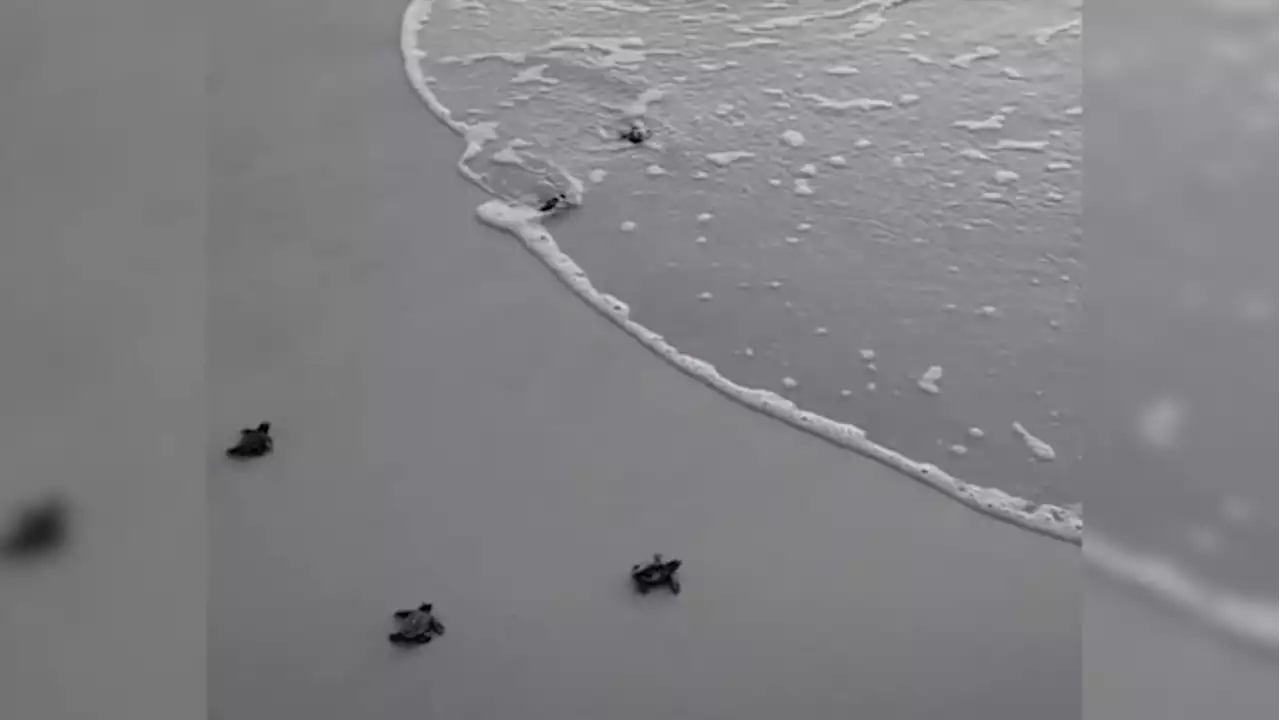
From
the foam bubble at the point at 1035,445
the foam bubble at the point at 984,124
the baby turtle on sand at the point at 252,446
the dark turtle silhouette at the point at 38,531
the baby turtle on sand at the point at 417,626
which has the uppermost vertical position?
the foam bubble at the point at 984,124

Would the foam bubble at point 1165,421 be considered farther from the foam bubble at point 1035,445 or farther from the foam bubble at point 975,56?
the foam bubble at point 975,56

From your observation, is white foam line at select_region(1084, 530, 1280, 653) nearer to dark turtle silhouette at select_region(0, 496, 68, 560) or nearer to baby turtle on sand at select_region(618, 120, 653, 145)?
dark turtle silhouette at select_region(0, 496, 68, 560)

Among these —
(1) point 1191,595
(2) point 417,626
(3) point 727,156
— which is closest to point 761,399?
(2) point 417,626

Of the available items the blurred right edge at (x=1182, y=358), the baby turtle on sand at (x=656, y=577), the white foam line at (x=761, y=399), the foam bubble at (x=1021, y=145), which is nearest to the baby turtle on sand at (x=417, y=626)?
the baby turtle on sand at (x=656, y=577)

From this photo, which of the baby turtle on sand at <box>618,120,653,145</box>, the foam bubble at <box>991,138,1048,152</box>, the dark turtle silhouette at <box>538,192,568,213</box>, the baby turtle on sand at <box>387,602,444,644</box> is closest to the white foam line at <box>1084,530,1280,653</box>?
the baby turtle on sand at <box>387,602,444,644</box>

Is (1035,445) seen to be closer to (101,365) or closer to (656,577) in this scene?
(656,577)

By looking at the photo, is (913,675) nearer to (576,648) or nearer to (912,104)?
(576,648)

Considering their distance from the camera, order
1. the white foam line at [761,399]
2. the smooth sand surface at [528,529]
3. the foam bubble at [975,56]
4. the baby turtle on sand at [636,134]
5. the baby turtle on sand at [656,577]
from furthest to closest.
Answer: the foam bubble at [975,56], the baby turtle on sand at [636,134], the white foam line at [761,399], the baby turtle on sand at [656,577], the smooth sand surface at [528,529]

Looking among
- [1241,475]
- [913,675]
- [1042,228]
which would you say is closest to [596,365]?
[913,675]
